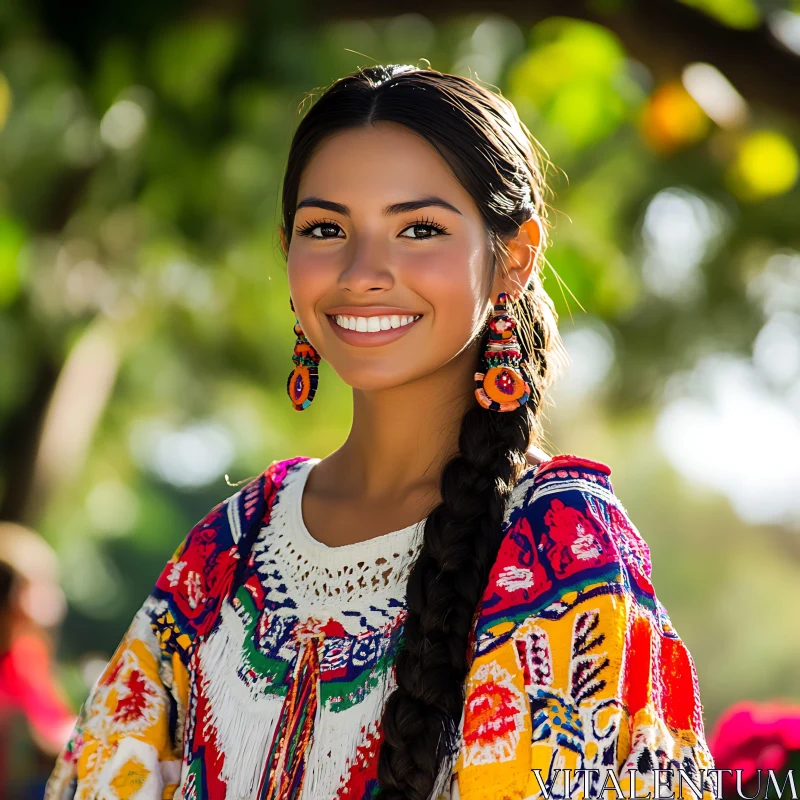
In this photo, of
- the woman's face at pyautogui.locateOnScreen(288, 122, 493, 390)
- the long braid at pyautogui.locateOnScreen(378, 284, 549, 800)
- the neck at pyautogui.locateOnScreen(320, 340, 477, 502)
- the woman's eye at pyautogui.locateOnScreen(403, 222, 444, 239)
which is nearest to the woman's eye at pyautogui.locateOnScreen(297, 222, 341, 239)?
the woman's face at pyautogui.locateOnScreen(288, 122, 493, 390)

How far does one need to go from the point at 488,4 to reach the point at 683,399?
5.80m

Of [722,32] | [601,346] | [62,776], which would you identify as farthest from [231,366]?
[62,776]

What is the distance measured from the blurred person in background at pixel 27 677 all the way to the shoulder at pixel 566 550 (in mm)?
2501

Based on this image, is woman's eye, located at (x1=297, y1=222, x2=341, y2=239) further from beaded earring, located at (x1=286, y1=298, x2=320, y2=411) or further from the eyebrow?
beaded earring, located at (x1=286, y1=298, x2=320, y2=411)

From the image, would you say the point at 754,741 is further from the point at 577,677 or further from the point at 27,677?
the point at 27,677

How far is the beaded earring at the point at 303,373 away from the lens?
206 centimetres

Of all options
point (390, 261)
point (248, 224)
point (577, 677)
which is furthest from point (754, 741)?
point (248, 224)

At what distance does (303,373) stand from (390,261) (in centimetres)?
35

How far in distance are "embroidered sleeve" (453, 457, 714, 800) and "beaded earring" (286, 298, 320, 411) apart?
1.68 ft

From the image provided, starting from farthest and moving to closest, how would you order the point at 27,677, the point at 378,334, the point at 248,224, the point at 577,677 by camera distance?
the point at 248,224 < the point at 27,677 < the point at 378,334 < the point at 577,677

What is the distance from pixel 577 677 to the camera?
1598 millimetres

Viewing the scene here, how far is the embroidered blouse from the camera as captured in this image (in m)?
1.58

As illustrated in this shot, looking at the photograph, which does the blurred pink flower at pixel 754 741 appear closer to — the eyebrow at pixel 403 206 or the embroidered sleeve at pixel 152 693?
the embroidered sleeve at pixel 152 693

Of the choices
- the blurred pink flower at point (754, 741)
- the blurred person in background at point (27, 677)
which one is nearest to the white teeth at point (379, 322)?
the blurred pink flower at point (754, 741)
